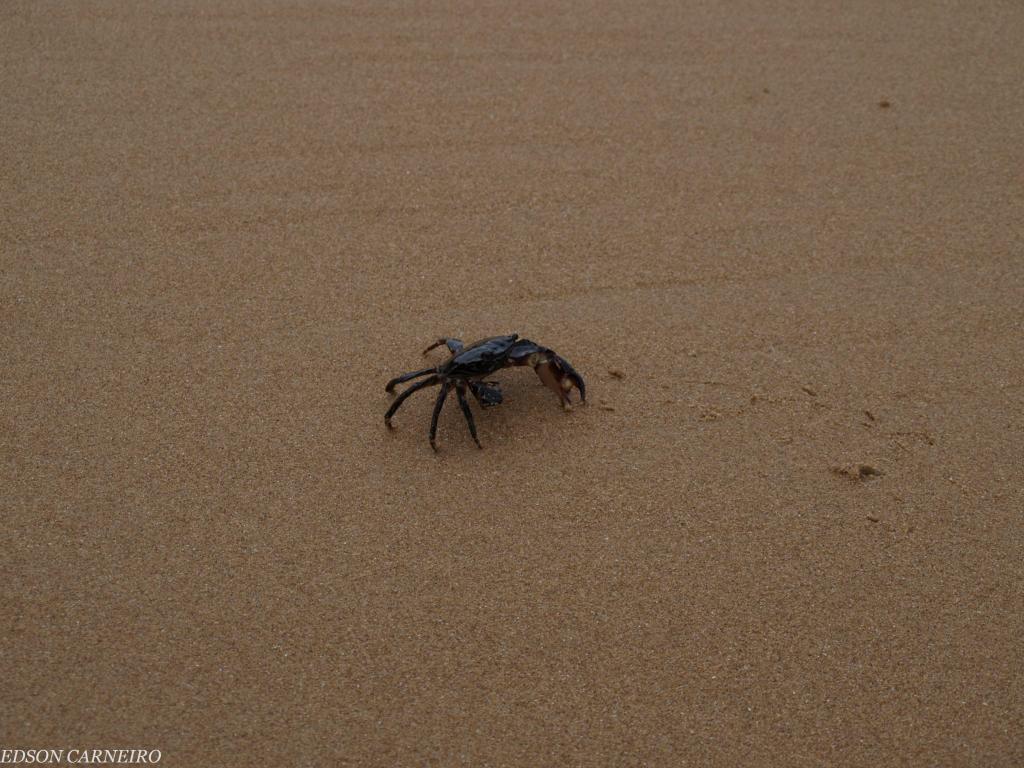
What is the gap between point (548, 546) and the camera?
2.95 m

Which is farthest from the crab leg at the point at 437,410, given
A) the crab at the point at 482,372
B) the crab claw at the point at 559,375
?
the crab claw at the point at 559,375

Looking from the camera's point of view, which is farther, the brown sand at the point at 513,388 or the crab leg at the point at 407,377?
the crab leg at the point at 407,377

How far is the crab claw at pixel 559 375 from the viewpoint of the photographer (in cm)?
325

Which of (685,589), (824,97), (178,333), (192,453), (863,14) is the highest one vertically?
(863,14)

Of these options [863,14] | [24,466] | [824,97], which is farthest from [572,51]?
[24,466]

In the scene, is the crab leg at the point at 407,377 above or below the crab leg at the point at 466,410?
above

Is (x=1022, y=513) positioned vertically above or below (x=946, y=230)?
below

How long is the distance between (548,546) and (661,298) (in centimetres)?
134

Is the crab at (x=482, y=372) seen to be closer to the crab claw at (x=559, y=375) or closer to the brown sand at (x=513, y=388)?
the crab claw at (x=559, y=375)

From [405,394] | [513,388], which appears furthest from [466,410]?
[513,388]

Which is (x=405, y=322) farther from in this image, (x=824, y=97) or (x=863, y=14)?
(x=863, y=14)

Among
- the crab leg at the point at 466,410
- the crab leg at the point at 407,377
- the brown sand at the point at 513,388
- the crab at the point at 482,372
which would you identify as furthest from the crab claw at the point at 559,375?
the crab leg at the point at 407,377

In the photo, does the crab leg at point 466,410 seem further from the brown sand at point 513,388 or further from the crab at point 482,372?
the brown sand at point 513,388

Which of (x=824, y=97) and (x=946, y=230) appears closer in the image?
(x=946, y=230)
